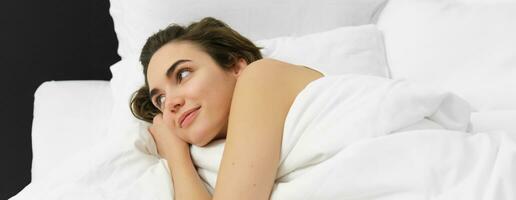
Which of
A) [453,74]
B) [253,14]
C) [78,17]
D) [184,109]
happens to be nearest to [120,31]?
[78,17]

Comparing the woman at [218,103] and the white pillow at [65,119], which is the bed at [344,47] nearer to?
the white pillow at [65,119]

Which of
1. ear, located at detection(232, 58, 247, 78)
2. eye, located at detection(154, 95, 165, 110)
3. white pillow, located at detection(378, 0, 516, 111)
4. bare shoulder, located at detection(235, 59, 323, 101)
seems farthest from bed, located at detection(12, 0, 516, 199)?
bare shoulder, located at detection(235, 59, 323, 101)

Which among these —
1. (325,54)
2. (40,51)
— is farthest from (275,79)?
(40,51)

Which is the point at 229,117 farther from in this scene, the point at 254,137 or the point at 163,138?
the point at 163,138

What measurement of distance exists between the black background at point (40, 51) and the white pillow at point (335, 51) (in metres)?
0.54

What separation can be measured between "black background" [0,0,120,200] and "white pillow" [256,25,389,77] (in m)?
0.54

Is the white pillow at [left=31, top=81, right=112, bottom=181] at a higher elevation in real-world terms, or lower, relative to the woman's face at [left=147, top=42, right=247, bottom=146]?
lower

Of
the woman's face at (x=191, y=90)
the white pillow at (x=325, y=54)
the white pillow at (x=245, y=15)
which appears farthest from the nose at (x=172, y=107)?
the white pillow at (x=245, y=15)

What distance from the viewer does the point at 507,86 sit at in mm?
1408

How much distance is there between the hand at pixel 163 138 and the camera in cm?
115

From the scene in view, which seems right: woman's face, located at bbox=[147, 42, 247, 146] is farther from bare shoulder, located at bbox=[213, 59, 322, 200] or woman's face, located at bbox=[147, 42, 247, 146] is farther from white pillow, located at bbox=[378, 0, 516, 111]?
white pillow, located at bbox=[378, 0, 516, 111]

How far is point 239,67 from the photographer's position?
1236 mm

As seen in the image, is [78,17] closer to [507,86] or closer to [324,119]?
[324,119]

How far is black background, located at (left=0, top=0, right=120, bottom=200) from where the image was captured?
66.9 inches
